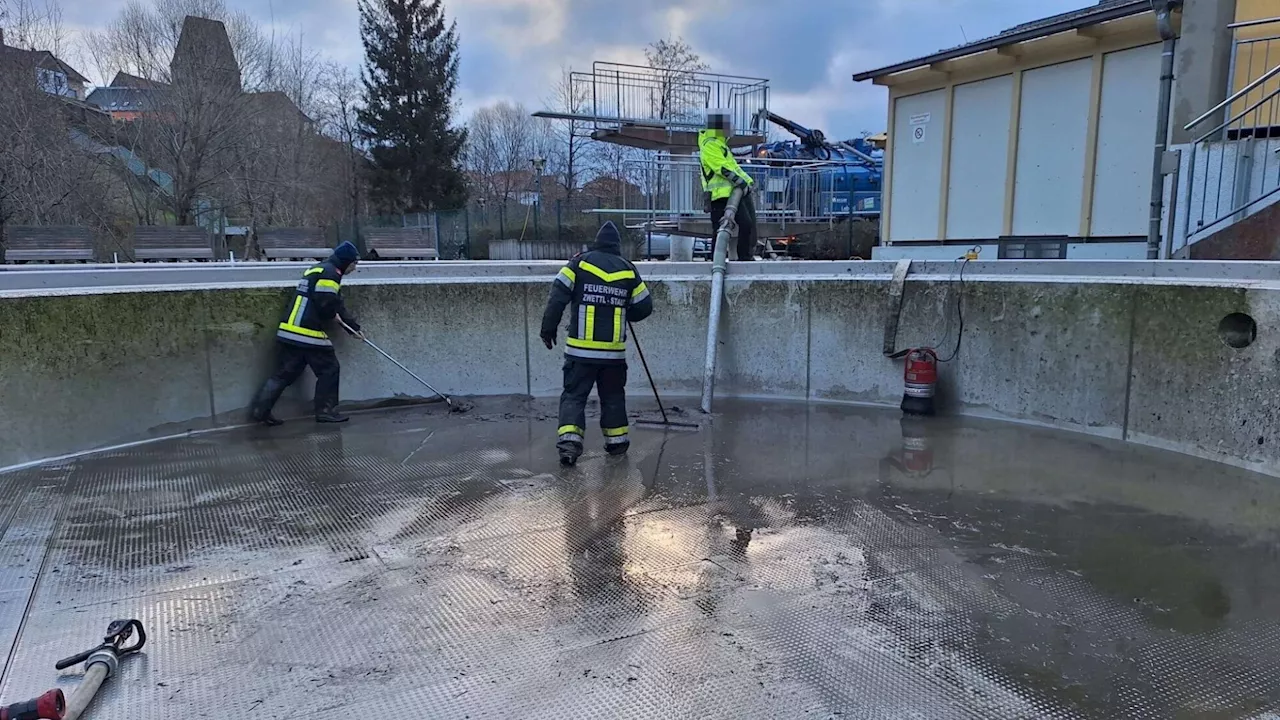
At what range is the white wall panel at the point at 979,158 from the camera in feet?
35.1

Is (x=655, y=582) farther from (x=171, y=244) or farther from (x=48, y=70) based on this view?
(x=48, y=70)

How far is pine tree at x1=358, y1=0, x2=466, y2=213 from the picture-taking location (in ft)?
108

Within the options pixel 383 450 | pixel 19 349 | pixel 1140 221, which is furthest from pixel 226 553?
pixel 1140 221

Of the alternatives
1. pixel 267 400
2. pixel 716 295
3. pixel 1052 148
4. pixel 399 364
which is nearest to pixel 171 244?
pixel 399 364

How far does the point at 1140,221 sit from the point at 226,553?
1013 cm

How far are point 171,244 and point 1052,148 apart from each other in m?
15.1

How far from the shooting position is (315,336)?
21.6 feet

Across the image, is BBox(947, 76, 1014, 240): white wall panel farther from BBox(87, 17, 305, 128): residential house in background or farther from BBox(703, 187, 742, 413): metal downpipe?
BBox(87, 17, 305, 128): residential house in background

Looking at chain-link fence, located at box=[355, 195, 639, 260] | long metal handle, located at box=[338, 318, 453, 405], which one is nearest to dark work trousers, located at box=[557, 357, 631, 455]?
long metal handle, located at box=[338, 318, 453, 405]

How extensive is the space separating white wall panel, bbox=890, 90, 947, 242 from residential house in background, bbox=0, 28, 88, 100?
18139mm

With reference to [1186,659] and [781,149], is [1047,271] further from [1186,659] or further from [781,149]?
[781,149]

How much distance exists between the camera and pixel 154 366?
6.12 metres

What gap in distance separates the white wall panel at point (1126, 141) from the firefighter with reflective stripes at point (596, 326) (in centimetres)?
717

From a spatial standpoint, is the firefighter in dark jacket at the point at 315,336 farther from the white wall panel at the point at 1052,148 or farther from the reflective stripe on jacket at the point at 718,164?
the white wall panel at the point at 1052,148
